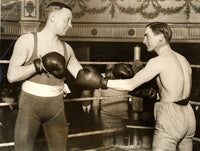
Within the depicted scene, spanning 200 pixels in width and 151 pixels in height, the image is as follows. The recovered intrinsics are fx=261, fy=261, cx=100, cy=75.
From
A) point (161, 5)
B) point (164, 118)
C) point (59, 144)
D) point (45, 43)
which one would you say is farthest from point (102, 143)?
point (161, 5)

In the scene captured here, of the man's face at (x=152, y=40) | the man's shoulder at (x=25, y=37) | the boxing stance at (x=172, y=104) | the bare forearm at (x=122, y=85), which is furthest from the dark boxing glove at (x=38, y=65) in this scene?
the man's face at (x=152, y=40)

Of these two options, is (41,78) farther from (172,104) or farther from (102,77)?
(172,104)

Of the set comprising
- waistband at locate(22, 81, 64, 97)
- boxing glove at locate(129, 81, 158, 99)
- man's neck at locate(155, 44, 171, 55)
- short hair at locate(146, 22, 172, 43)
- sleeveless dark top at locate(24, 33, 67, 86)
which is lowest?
boxing glove at locate(129, 81, 158, 99)

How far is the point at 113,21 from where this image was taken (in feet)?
11.6

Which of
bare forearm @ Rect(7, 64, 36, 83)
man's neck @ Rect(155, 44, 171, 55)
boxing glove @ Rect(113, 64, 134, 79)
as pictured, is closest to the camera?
bare forearm @ Rect(7, 64, 36, 83)

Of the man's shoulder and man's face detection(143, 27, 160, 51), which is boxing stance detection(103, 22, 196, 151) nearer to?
man's face detection(143, 27, 160, 51)

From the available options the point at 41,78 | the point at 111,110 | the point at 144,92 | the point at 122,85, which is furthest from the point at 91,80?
the point at 111,110

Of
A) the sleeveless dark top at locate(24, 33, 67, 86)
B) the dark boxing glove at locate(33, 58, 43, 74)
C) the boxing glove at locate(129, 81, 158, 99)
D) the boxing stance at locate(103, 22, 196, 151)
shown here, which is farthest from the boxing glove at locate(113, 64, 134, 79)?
the dark boxing glove at locate(33, 58, 43, 74)

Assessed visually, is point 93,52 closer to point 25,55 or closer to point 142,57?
point 142,57

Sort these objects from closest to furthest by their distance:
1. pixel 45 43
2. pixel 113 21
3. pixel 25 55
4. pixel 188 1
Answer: pixel 25 55
pixel 45 43
pixel 188 1
pixel 113 21

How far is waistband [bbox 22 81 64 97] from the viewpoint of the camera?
1.41 metres

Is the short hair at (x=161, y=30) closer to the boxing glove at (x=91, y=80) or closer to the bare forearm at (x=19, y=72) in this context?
the boxing glove at (x=91, y=80)

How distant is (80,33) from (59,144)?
2.33 meters

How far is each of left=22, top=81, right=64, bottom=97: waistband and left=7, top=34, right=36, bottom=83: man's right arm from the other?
0.06m
